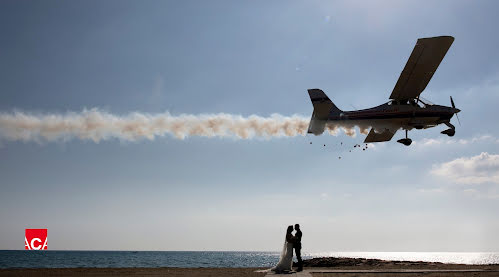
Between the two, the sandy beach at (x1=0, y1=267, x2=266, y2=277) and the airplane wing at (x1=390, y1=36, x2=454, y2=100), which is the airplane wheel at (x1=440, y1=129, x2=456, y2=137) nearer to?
the airplane wing at (x1=390, y1=36, x2=454, y2=100)

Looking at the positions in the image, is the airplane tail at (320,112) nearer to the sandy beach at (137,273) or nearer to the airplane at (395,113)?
the airplane at (395,113)

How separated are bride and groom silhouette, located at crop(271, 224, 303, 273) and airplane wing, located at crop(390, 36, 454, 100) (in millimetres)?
19088

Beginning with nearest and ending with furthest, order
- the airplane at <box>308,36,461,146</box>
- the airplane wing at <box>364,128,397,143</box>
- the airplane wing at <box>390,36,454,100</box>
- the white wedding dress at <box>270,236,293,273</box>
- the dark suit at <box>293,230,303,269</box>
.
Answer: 1. the white wedding dress at <box>270,236,293,273</box>
2. the dark suit at <box>293,230,303,269</box>
3. the airplane wing at <box>390,36,454,100</box>
4. the airplane at <box>308,36,461,146</box>
5. the airplane wing at <box>364,128,397,143</box>

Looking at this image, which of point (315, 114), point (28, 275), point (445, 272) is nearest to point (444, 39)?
point (315, 114)

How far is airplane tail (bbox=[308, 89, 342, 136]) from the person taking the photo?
3803 cm

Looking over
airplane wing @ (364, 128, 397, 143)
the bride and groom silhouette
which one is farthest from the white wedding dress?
airplane wing @ (364, 128, 397, 143)

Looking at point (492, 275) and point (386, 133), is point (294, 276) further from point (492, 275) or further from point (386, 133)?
point (386, 133)

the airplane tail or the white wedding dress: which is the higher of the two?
the airplane tail

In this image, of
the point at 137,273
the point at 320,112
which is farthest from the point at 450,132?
the point at 137,273

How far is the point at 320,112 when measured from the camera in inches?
1499

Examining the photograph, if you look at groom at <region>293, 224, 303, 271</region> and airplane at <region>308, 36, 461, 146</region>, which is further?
airplane at <region>308, 36, 461, 146</region>

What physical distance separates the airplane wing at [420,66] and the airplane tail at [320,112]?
5473 mm

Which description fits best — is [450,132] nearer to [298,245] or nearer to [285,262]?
[298,245]

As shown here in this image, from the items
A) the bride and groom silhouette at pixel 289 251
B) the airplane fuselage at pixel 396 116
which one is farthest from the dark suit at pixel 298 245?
the airplane fuselage at pixel 396 116
